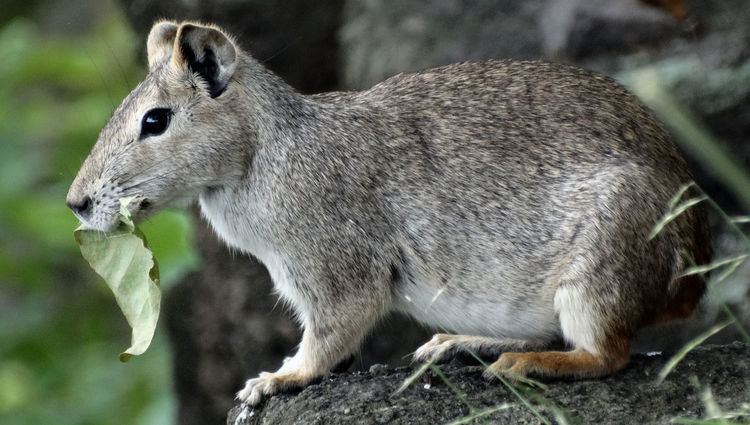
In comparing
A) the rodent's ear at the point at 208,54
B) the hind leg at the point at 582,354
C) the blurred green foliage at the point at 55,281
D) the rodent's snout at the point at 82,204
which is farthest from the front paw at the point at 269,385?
the blurred green foliage at the point at 55,281

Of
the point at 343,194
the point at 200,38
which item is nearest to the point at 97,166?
the point at 200,38

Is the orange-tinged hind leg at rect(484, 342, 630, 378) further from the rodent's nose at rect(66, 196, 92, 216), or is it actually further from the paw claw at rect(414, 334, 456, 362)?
the rodent's nose at rect(66, 196, 92, 216)

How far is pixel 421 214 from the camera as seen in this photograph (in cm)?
549

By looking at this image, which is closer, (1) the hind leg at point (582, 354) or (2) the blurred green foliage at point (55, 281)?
(1) the hind leg at point (582, 354)

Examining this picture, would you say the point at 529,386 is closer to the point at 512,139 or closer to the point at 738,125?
the point at 512,139

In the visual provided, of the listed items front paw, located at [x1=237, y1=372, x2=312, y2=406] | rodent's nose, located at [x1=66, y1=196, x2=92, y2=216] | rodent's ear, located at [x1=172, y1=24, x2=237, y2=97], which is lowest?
front paw, located at [x1=237, y1=372, x2=312, y2=406]

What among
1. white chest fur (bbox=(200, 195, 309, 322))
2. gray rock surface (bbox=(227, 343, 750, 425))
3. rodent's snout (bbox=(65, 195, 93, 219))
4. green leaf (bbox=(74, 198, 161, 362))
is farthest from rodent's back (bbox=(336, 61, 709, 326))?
rodent's snout (bbox=(65, 195, 93, 219))

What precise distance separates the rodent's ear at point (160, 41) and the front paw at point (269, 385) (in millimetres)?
1527

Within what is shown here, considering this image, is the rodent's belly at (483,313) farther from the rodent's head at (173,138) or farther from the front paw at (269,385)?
the rodent's head at (173,138)

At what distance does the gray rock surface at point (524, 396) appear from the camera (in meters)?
4.75

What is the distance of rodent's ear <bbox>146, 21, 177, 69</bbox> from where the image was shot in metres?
5.84

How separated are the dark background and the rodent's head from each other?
1.57 meters

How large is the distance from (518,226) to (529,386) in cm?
71

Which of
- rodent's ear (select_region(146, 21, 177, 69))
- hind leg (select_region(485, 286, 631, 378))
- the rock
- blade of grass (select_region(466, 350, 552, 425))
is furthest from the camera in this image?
the rock
